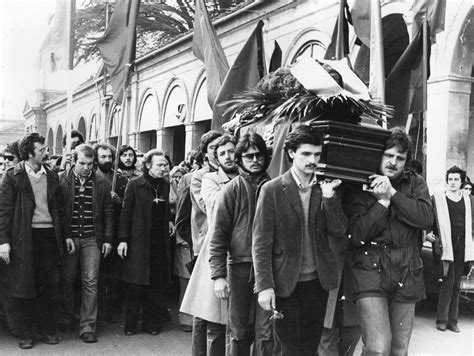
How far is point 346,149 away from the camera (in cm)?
386

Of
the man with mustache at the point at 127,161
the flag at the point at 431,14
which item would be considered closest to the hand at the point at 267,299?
the flag at the point at 431,14

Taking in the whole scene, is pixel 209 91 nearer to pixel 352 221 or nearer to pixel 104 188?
pixel 104 188

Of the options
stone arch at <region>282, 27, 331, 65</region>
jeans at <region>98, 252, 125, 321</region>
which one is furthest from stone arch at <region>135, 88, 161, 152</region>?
jeans at <region>98, 252, 125, 321</region>

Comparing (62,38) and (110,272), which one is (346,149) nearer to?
(110,272)

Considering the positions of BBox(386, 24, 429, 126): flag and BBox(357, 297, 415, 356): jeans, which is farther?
BBox(386, 24, 429, 126): flag

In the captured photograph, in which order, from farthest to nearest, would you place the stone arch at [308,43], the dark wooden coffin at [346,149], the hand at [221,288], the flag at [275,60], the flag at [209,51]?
the stone arch at [308,43] → the flag at [209,51] → the flag at [275,60] → the hand at [221,288] → the dark wooden coffin at [346,149]

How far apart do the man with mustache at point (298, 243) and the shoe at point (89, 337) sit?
281 cm

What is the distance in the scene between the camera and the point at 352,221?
399cm

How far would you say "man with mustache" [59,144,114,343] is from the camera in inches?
244

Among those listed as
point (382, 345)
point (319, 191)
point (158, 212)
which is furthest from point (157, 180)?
point (382, 345)

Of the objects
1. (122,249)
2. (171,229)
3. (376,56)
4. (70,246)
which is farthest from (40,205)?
(376,56)

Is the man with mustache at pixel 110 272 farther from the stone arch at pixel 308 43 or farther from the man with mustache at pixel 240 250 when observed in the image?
the stone arch at pixel 308 43

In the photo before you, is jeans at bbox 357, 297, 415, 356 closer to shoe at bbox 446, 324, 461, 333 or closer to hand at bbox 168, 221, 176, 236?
hand at bbox 168, 221, 176, 236

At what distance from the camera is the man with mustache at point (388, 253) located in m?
3.89
